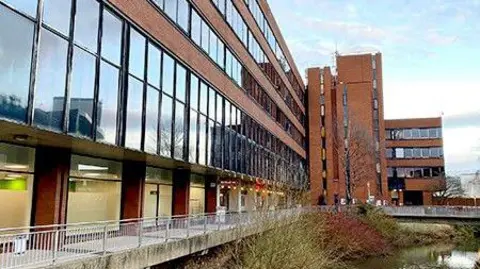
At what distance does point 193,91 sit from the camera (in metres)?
23.9

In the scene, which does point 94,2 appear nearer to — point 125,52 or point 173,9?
point 125,52

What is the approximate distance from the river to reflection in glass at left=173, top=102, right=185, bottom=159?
1933 centimetres

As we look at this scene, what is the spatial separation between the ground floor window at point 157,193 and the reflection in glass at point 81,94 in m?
9.64

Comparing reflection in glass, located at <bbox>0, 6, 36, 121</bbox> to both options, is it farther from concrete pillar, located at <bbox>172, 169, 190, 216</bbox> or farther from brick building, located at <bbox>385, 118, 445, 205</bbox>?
brick building, located at <bbox>385, 118, 445, 205</bbox>

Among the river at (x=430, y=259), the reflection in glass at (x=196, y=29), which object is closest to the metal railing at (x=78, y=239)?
the reflection in glass at (x=196, y=29)

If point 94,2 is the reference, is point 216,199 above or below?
below

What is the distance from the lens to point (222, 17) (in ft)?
99.5

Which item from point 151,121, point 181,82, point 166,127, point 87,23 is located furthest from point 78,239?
point 181,82

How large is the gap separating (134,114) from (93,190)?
154 inches

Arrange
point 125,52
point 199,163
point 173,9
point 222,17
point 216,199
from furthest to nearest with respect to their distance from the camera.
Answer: point 216,199
point 222,17
point 199,163
point 173,9
point 125,52

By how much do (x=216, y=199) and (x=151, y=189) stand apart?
9.81 m

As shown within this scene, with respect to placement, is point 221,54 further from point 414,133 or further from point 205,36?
point 414,133

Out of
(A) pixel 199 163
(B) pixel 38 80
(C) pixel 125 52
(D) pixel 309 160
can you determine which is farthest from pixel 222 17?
(D) pixel 309 160

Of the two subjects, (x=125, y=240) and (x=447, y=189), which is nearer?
(x=125, y=240)
